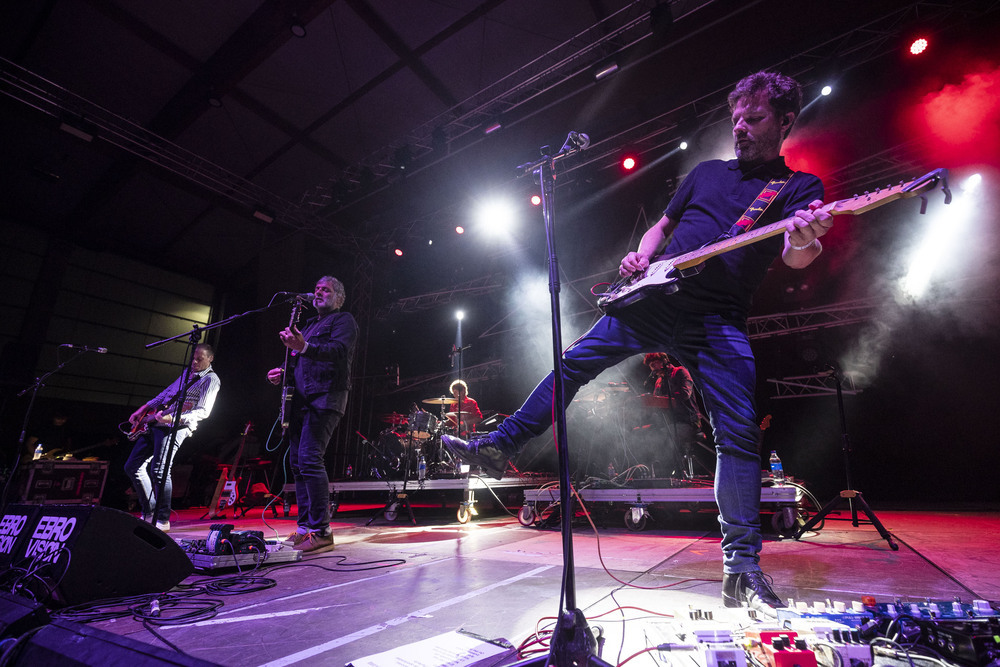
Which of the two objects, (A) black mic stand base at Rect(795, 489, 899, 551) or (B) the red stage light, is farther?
(B) the red stage light

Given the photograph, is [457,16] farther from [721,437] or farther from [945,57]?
[721,437]

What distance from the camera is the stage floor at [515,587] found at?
4.79ft

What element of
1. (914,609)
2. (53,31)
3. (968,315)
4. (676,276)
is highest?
(53,31)

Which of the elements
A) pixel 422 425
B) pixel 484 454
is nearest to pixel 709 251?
pixel 484 454

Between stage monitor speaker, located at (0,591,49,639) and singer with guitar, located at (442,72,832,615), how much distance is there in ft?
4.93

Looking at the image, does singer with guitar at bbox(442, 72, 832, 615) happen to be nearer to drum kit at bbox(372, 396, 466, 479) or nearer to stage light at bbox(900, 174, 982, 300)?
drum kit at bbox(372, 396, 466, 479)

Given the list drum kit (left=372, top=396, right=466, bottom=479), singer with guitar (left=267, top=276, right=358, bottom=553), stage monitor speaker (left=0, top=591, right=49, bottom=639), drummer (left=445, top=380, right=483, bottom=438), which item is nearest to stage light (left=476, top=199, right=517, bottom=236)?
drummer (left=445, top=380, right=483, bottom=438)

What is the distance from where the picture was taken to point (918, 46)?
603 centimetres

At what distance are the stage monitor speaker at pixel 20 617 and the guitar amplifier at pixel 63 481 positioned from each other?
257 inches

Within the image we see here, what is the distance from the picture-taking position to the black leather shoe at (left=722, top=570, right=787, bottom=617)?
1542mm

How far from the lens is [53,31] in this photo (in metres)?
6.93

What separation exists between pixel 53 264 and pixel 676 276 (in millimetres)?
14608

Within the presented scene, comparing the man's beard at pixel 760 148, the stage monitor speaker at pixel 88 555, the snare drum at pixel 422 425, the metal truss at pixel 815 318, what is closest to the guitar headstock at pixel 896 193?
the man's beard at pixel 760 148

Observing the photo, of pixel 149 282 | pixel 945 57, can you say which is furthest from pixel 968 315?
pixel 149 282
